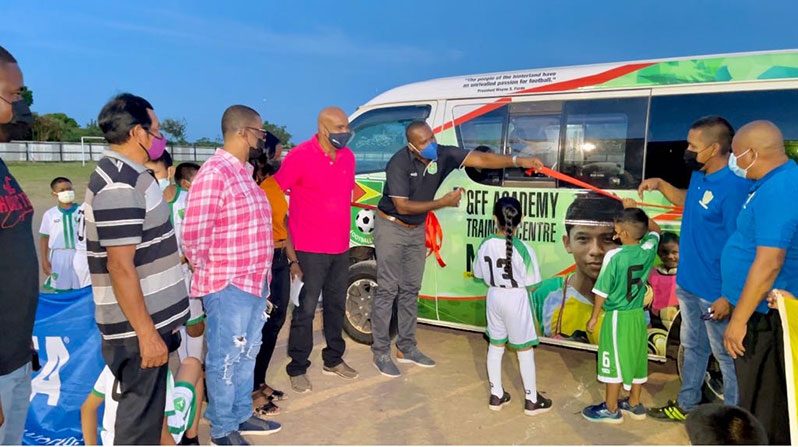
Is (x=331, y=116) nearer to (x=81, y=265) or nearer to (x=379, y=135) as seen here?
(x=379, y=135)

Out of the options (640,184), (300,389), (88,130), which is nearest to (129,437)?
(300,389)

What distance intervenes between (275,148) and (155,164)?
901 mm

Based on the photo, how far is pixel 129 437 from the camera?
112 inches

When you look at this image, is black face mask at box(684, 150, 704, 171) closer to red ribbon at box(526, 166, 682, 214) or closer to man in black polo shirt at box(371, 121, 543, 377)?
red ribbon at box(526, 166, 682, 214)

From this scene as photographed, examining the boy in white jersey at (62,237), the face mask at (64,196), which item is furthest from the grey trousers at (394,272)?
the face mask at (64,196)

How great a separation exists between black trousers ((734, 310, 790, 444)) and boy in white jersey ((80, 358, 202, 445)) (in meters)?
2.84

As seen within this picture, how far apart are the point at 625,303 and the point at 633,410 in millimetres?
808

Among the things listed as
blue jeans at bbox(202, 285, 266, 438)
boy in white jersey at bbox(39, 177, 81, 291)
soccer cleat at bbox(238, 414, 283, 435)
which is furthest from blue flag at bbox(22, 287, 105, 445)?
boy in white jersey at bbox(39, 177, 81, 291)

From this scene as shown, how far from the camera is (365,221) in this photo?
5879mm

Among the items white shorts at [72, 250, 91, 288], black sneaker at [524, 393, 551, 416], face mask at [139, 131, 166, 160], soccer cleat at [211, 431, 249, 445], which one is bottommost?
soccer cleat at [211, 431, 249, 445]

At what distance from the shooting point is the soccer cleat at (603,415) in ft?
13.9

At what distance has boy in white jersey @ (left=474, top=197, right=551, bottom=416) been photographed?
419 cm

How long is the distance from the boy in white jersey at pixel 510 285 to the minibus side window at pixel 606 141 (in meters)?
0.78

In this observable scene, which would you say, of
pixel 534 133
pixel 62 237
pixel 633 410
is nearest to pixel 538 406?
pixel 633 410
